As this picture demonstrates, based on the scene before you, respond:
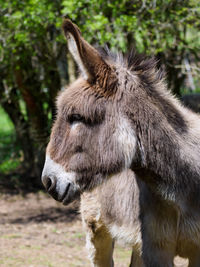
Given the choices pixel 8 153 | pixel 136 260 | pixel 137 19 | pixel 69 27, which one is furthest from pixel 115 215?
pixel 8 153

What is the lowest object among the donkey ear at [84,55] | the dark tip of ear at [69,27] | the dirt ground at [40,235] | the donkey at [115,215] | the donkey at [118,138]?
the dirt ground at [40,235]

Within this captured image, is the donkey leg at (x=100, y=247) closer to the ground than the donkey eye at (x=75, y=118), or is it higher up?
closer to the ground

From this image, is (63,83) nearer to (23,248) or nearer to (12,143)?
(23,248)

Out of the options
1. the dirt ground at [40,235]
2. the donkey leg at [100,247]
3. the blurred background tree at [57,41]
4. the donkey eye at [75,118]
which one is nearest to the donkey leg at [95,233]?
the donkey leg at [100,247]

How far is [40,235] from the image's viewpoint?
5922mm

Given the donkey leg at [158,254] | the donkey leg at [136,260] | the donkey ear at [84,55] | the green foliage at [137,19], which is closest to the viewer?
the donkey ear at [84,55]

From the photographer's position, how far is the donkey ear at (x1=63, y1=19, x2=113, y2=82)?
A: 2695 mm

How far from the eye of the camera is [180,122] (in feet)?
9.92

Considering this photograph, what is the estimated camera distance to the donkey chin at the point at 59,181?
9.29ft

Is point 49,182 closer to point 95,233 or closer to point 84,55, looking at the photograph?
point 84,55

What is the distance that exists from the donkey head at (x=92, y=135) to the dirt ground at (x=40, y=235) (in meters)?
2.19

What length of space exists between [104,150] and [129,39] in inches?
148

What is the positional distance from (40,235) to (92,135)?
346 centimetres

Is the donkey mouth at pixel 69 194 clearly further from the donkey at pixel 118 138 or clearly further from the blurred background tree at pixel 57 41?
the blurred background tree at pixel 57 41
